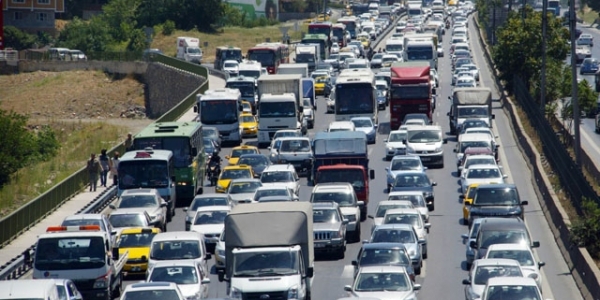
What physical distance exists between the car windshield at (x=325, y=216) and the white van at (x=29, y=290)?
13098 millimetres

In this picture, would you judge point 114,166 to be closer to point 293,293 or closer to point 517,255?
point 517,255

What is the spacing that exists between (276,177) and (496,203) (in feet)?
31.2

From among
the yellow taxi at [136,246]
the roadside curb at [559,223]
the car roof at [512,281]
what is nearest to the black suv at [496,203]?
the roadside curb at [559,223]

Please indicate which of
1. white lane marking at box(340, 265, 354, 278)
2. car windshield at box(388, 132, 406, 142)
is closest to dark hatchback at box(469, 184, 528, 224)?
white lane marking at box(340, 265, 354, 278)

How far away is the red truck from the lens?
64.2 m

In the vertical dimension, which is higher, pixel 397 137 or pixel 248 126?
pixel 397 137

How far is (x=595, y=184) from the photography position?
48.8 meters

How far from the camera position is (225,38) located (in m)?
138

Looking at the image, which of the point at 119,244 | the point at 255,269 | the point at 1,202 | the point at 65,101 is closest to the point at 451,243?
the point at 119,244

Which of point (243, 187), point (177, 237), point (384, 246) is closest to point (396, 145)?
point (243, 187)

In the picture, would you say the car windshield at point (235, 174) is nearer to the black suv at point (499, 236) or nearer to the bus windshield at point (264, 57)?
the black suv at point (499, 236)

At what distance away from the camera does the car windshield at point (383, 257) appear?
31266mm

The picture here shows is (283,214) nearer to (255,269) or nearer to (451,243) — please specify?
(255,269)

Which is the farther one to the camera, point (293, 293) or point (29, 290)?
point (293, 293)
